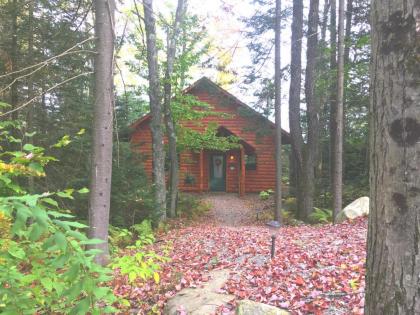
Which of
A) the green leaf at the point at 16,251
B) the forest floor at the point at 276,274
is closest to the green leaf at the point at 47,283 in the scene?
the green leaf at the point at 16,251

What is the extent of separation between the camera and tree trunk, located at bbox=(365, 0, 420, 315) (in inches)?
64.4

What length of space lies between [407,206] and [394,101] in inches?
18.3

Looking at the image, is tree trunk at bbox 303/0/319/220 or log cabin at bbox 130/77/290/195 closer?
tree trunk at bbox 303/0/319/220

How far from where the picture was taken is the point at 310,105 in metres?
16.4

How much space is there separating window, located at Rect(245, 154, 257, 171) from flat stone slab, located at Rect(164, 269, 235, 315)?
20.0 m

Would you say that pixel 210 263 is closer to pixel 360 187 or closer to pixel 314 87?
pixel 314 87

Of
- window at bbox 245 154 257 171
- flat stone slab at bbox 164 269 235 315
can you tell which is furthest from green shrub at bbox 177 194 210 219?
flat stone slab at bbox 164 269 235 315

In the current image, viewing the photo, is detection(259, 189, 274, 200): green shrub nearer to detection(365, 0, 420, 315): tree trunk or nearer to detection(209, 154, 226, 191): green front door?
detection(209, 154, 226, 191): green front door

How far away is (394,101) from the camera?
5.57 ft

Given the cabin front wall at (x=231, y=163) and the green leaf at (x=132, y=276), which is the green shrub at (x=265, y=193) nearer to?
the cabin front wall at (x=231, y=163)

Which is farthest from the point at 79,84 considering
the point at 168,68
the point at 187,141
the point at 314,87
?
the point at 314,87

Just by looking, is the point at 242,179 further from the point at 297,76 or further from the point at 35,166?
the point at 35,166

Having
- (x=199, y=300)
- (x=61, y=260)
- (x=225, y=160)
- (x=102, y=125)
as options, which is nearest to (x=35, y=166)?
(x=61, y=260)

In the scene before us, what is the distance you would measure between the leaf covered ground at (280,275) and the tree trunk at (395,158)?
256cm
